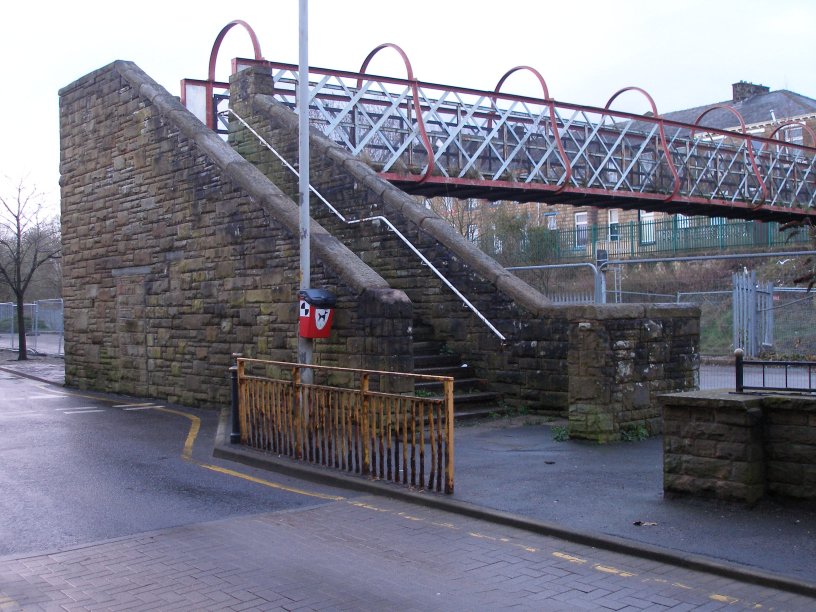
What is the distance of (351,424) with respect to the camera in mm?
9039

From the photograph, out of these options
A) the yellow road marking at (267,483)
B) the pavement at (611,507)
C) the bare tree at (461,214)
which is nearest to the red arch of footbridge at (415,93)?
the pavement at (611,507)

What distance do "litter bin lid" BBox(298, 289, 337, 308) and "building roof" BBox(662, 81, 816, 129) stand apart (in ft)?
A: 138

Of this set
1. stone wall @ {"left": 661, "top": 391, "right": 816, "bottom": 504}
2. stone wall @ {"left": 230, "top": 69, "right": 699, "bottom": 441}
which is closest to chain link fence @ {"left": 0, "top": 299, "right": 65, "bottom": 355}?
stone wall @ {"left": 230, "top": 69, "right": 699, "bottom": 441}

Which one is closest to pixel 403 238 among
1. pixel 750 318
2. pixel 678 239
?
pixel 750 318

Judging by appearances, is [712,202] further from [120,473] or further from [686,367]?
[120,473]

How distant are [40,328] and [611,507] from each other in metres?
40.7

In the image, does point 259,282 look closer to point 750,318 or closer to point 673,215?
point 750,318

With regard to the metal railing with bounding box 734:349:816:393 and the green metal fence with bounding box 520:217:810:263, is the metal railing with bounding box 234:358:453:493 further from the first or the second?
the green metal fence with bounding box 520:217:810:263

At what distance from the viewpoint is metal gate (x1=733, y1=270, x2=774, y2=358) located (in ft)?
52.3

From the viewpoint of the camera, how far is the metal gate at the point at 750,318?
52.3 feet

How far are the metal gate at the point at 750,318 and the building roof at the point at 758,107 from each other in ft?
115

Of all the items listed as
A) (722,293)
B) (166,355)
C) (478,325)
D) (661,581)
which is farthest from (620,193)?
(661,581)

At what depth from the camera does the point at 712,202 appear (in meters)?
25.5

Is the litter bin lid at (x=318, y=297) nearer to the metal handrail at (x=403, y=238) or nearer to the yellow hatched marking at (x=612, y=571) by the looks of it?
the metal handrail at (x=403, y=238)
